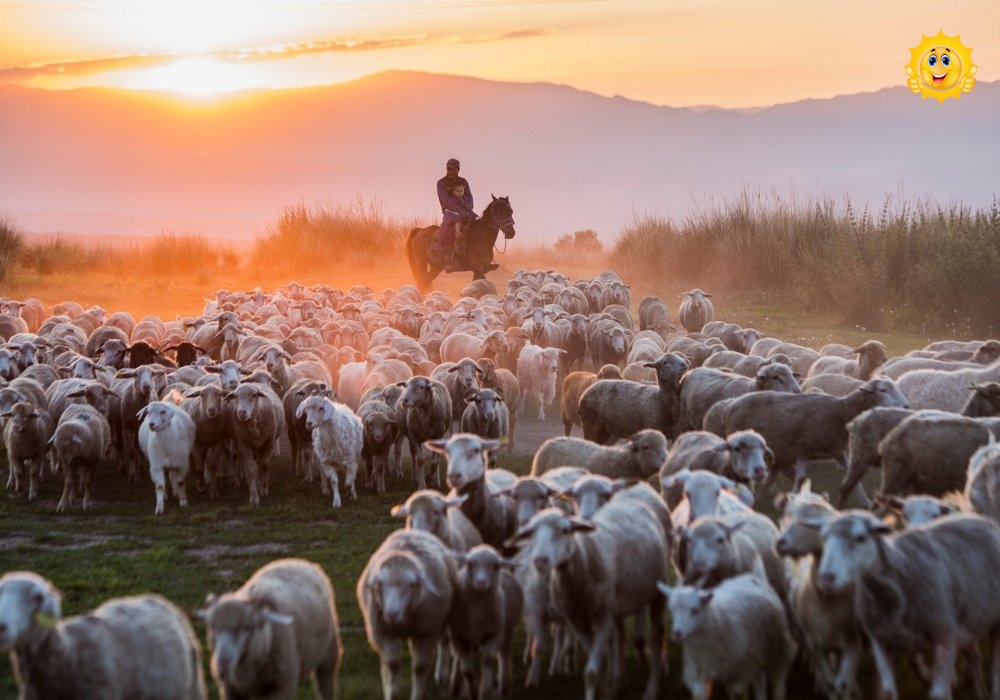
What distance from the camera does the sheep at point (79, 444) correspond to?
1207cm

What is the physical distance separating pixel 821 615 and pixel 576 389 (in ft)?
25.4

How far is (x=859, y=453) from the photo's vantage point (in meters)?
10.6

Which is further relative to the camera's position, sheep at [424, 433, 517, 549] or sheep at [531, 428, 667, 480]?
sheep at [531, 428, 667, 480]

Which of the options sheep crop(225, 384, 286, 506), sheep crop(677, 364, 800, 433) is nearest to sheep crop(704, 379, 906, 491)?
sheep crop(677, 364, 800, 433)

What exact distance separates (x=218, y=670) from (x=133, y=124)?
664 feet

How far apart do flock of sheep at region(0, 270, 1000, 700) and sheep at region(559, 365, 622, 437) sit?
0.23 feet

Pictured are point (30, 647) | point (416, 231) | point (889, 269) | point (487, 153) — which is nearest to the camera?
point (30, 647)

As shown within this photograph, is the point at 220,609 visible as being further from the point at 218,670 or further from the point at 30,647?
the point at 30,647

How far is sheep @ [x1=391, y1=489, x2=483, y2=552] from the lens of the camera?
7.50 m

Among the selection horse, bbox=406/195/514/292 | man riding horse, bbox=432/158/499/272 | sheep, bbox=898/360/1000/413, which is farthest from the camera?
man riding horse, bbox=432/158/499/272

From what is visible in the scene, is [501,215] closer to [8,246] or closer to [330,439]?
[8,246]

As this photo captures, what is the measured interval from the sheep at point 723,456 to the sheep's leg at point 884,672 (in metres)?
2.61

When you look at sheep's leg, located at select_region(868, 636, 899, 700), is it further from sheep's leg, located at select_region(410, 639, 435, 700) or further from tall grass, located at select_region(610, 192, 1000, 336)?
tall grass, located at select_region(610, 192, 1000, 336)

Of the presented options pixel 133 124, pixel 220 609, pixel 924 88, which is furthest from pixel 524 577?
pixel 133 124
